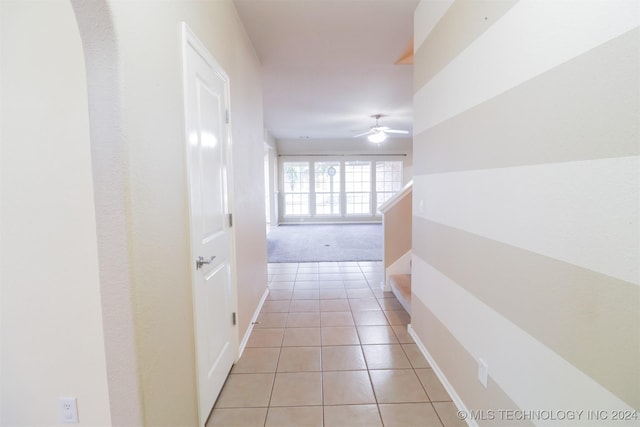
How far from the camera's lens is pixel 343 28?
8.37ft

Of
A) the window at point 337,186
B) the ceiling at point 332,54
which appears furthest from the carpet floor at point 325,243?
the ceiling at point 332,54

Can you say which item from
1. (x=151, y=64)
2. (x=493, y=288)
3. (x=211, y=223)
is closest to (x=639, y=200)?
(x=493, y=288)

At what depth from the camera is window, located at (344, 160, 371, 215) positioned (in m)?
9.33

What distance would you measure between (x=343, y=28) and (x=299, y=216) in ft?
23.3

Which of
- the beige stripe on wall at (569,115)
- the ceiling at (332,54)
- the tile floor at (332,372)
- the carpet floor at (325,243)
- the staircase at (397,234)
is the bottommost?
the tile floor at (332,372)

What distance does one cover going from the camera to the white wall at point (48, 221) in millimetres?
1101

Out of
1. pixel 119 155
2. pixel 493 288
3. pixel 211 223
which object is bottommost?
pixel 493 288

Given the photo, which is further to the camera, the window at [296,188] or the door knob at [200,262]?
the window at [296,188]

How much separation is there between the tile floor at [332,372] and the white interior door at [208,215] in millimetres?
261

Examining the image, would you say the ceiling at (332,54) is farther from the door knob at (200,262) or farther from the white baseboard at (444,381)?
the white baseboard at (444,381)

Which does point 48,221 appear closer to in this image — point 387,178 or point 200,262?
point 200,262

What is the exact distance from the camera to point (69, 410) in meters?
1.23

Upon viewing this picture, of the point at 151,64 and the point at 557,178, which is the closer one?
the point at 557,178

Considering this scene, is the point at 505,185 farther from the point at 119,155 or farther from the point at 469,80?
the point at 119,155
